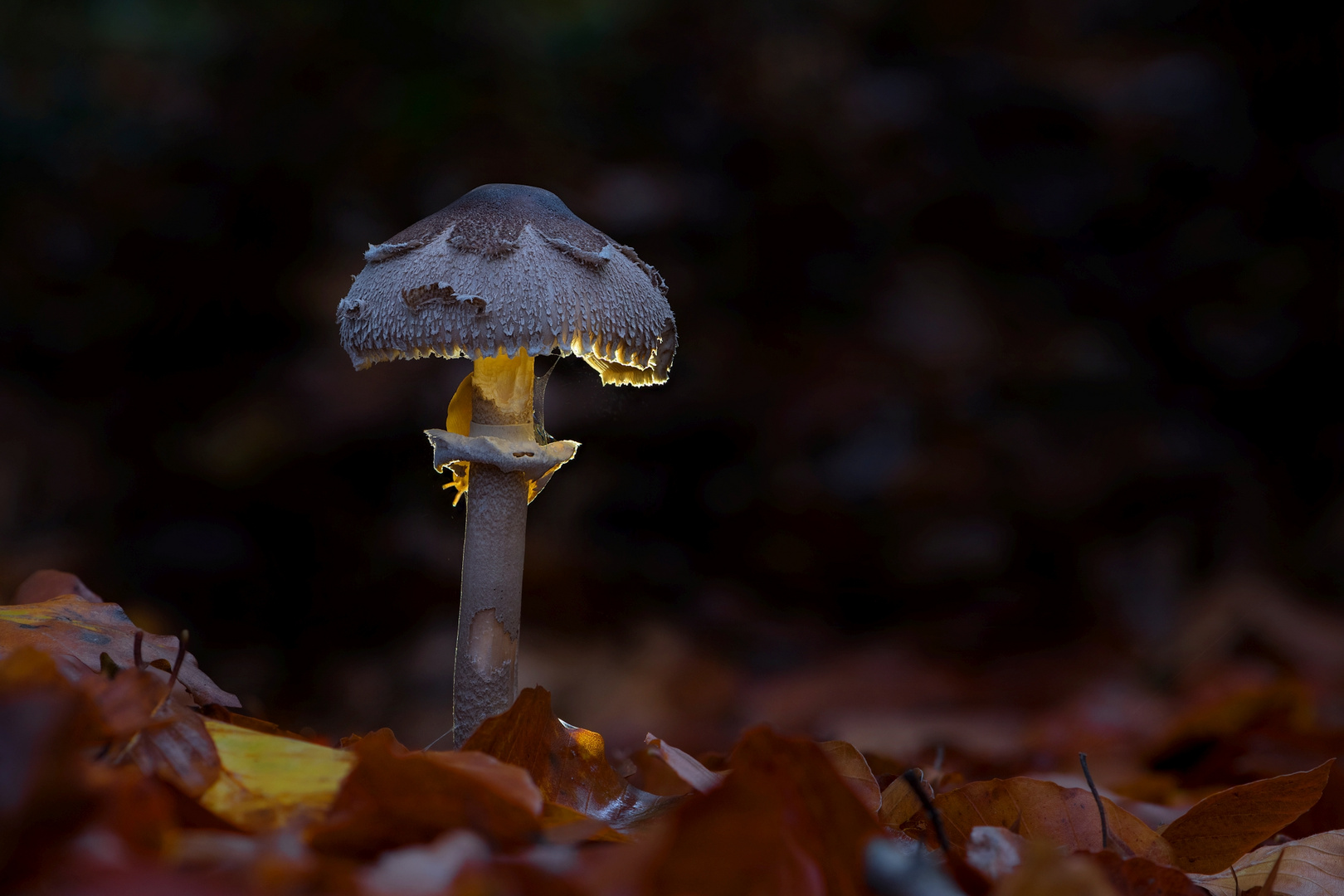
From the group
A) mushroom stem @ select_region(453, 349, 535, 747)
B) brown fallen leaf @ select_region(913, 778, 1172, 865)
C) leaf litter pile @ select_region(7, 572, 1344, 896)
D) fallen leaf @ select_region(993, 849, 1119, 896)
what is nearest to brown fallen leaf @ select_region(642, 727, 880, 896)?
leaf litter pile @ select_region(7, 572, 1344, 896)

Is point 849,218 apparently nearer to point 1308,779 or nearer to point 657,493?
point 657,493

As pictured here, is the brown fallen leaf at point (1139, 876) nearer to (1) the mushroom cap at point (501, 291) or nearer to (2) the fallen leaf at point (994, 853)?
(2) the fallen leaf at point (994, 853)

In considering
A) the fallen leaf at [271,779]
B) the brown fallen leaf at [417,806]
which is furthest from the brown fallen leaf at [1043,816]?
the fallen leaf at [271,779]

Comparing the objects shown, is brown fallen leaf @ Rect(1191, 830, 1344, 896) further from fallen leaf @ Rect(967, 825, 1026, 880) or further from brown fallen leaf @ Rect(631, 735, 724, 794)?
brown fallen leaf @ Rect(631, 735, 724, 794)

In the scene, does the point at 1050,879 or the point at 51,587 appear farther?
the point at 51,587

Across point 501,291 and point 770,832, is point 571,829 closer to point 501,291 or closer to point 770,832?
point 770,832

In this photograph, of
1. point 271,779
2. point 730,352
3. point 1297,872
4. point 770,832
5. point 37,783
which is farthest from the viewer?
point 730,352

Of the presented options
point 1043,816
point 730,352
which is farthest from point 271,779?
point 730,352
